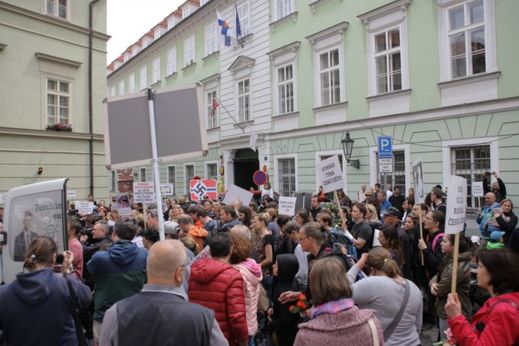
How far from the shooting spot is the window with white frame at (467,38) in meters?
12.0

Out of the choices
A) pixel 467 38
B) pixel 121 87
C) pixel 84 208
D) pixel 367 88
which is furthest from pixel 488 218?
pixel 121 87

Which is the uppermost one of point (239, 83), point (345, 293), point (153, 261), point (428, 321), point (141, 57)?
point (141, 57)

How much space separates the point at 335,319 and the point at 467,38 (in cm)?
1226

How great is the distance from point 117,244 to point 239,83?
739 inches

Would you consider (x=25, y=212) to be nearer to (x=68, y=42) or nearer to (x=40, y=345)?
(x=40, y=345)

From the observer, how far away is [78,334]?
3197mm

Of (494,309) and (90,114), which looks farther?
(90,114)

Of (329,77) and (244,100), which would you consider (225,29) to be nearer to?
(244,100)

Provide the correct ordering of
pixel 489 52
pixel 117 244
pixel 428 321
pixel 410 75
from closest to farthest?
pixel 117 244
pixel 428 321
pixel 489 52
pixel 410 75

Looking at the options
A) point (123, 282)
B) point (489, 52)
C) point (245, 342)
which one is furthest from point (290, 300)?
point (489, 52)

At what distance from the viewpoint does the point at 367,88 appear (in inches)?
598

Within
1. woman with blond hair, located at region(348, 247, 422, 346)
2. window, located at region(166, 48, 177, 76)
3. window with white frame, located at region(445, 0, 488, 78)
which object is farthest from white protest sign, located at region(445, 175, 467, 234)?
window, located at region(166, 48, 177, 76)

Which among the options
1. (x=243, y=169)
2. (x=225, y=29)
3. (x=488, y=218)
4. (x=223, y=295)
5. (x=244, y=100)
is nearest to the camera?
(x=223, y=295)

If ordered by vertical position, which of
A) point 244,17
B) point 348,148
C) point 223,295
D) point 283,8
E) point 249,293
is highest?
point 244,17
